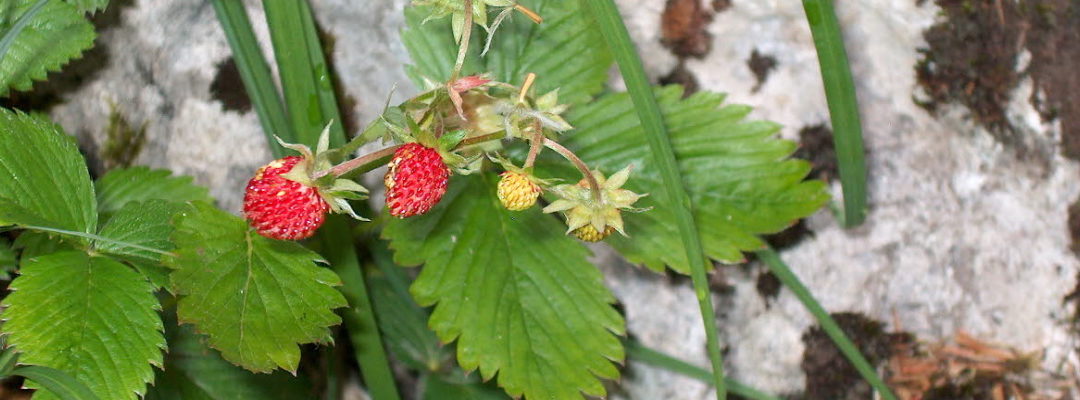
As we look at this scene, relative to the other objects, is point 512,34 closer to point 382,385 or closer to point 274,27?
point 274,27

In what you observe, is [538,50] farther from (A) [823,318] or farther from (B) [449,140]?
(A) [823,318]

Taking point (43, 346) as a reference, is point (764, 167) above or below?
above

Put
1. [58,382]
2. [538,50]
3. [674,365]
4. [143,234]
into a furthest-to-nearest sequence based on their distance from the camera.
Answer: [674,365]
[538,50]
[143,234]
[58,382]

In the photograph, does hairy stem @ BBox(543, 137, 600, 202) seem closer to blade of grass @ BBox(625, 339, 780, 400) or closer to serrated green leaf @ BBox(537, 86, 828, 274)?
serrated green leaf @ BBox(537, 86, 828, 274)

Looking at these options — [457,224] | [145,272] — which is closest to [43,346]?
[145,272]

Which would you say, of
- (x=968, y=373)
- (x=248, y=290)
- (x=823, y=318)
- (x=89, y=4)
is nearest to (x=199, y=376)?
(x=248, y=290)
